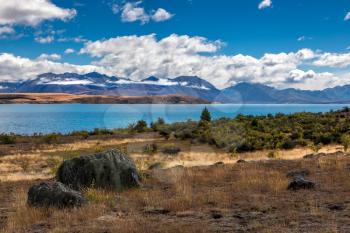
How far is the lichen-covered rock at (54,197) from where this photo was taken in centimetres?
1378

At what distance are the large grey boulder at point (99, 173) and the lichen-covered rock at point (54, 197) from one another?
3.56m

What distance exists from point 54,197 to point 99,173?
440 cm

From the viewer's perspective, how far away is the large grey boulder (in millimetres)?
18094

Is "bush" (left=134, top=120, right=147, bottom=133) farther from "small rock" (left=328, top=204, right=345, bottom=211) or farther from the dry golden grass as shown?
"small rock" (left=328, top=204, right=345, bottom=211)

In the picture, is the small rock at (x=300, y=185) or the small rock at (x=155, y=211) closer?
the small rock at (x=155, y=211)

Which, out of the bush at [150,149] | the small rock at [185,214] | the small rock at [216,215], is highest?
the small rock at [216,215]

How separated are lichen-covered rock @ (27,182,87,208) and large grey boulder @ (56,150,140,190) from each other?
3564 mm

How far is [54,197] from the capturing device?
13.9 m

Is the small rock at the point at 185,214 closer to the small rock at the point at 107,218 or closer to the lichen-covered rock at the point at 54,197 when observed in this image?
the small rock at the point at 107,218

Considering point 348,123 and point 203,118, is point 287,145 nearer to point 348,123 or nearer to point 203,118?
point 348,123

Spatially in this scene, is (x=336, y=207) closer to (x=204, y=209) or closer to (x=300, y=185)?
(x=300, y=185)

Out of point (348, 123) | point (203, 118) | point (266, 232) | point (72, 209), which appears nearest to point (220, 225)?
point (266, 232)

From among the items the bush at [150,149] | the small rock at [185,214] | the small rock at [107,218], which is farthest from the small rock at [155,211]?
the bush at [150,149]

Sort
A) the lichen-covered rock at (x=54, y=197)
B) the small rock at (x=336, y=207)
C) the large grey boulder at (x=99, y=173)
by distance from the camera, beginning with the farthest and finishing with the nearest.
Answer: the large grey boulder at (x=99, y=173) < the lichen-covered rock at (x=54, y=197) < the small rock at (x=336, y=207)
